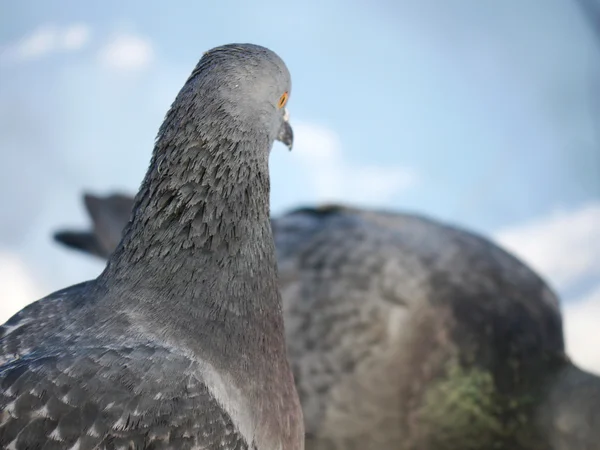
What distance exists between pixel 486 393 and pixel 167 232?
3007mm

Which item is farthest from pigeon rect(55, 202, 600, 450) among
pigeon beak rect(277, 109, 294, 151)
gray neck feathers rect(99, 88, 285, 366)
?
gray neck feathers rect(99, 88, 285, 366)

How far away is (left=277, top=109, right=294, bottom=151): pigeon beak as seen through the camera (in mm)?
2951

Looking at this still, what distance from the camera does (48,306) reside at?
2.67 metres

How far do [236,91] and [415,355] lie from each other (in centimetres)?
279

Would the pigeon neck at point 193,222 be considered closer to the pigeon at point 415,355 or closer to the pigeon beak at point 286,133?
the pigeon beak at point 286,133

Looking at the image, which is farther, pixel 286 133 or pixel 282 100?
pixel 286 133

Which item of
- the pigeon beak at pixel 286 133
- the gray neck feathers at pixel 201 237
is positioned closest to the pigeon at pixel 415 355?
the pigeon beak at pixel 286 133

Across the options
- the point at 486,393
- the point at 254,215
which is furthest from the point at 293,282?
the point at 254,215

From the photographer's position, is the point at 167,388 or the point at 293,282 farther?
the point at 293,282

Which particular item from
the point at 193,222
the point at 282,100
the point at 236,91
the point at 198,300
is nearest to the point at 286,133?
the point at 282,100

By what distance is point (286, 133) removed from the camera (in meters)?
2.98

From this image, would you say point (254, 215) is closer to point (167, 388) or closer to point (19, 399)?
point (167, 388)

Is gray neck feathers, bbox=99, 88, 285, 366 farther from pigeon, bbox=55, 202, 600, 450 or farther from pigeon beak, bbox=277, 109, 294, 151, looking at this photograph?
pigeon, bbox=55, 202, 600, 450

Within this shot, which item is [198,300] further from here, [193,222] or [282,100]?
[282,100]
